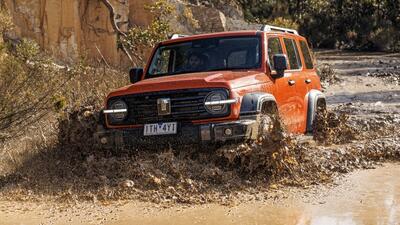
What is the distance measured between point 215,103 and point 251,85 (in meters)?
0.62

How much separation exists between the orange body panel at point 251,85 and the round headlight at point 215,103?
79mm

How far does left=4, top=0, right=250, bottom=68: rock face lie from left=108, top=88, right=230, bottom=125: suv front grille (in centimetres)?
→ 904

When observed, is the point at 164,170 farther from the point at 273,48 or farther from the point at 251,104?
the point at 273,48

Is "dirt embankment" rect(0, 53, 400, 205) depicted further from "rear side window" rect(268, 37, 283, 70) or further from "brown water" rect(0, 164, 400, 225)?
"rear side window" rect(268, 37, 283, 70)

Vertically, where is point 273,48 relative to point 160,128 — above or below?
above

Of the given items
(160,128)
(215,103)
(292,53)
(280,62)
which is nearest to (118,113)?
(160,128)

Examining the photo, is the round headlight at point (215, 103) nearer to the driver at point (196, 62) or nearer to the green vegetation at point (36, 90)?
the driver at point (196, 62)

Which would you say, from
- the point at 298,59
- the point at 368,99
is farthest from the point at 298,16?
the point at 298,59

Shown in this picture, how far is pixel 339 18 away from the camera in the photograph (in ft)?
152

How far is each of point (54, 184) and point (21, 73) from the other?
333 cm

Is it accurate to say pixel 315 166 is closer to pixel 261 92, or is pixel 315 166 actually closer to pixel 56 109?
pixel 261 92

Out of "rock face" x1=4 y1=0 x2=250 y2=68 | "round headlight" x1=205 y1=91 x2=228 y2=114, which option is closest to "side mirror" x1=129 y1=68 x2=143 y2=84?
"round headlight" x1=205 y1=91 x2=228 y2=114

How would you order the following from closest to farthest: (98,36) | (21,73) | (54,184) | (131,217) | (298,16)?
(131,217), (54,184), (21,73), (98,36), (298,16)

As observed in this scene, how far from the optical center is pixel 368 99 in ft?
54.1
